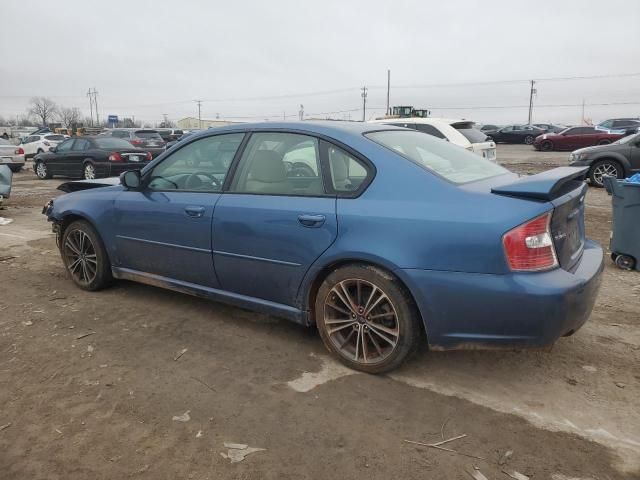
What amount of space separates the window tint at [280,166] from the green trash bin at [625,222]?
3593mm

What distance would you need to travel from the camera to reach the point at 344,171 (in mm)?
3221

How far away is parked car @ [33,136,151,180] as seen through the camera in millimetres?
14047

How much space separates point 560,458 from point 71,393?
2.70 m

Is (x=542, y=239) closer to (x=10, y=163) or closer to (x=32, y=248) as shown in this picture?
(x=32, y=248)

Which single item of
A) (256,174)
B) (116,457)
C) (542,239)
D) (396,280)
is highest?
(256,174)

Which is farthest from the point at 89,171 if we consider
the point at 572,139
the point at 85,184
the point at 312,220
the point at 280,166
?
the point at 572,139

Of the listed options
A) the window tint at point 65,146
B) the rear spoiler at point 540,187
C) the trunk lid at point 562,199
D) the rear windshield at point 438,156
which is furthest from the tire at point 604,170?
the window tint at point 65,146

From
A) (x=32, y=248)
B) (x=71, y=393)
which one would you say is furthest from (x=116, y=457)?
(x=32, y=248)

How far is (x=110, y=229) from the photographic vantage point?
14.4 feet

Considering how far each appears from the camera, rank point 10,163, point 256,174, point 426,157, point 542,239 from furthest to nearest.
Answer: point 10,163
point 256,174
point 426,157
point 542,239

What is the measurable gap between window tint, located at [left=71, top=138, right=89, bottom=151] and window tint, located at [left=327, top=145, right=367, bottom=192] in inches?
527

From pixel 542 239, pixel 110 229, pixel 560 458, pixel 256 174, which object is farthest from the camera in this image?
pixel 110 229

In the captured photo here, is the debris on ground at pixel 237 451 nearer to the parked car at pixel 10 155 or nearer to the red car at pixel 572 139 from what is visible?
the parked car at pixel 10 155

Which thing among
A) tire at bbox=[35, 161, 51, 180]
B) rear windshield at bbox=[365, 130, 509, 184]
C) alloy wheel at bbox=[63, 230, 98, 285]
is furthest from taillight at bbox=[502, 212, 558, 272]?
tire at bbox=[35, 161, 51, 180]
